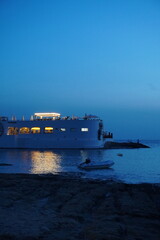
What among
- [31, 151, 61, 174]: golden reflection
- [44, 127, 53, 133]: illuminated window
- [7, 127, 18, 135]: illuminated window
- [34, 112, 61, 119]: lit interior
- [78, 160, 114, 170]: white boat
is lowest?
[31, 151, 61, 174]: golden reflection

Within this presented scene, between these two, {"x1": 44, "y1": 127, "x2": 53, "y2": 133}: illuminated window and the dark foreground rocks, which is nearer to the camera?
the dark foreground rocks

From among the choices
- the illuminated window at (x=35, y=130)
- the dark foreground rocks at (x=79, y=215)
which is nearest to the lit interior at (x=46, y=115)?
the illuminated window at (x=35, y=130)

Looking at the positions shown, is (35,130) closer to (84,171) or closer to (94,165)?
(94,165)

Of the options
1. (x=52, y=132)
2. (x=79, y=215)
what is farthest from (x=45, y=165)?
(x=52, y=132)

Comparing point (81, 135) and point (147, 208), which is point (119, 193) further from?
point (81, 135)

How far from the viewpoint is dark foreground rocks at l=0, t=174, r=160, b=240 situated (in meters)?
6.34

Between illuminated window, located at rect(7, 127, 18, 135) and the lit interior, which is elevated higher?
the lit interior

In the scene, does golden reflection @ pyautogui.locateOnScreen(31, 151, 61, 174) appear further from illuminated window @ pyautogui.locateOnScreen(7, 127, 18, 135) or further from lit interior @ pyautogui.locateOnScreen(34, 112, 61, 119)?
illuminated window @ pyautogui.locateOnScreen(7, 127, 18, 135)

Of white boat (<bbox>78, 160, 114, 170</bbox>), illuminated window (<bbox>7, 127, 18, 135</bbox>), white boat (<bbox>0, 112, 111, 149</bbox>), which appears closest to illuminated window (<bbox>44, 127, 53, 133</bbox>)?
white boat (<bbox>0, 112, 111, 149</bbox>)

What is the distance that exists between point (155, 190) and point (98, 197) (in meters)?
3.84

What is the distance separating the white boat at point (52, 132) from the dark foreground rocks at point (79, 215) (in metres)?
41.5

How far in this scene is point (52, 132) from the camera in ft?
183

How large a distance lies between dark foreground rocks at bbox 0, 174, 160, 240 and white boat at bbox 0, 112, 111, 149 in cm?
4153

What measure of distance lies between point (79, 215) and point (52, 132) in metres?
47.8
